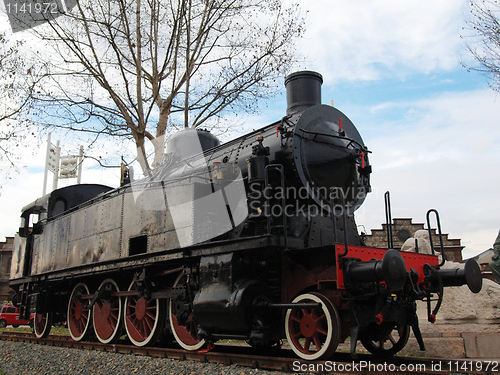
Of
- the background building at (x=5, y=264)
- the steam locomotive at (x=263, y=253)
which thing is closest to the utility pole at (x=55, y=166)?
the steam locomotive at (x=263, y=253)

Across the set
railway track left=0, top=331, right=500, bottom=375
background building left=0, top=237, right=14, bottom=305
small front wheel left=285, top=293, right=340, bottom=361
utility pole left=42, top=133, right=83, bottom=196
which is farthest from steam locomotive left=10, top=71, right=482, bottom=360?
background building left=0, top=237, right=14, bottom=305

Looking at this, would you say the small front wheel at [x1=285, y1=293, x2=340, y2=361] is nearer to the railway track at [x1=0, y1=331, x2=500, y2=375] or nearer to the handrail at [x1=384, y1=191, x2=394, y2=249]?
the railway track at [x1=0, y1=331, x2=500, y2=375]

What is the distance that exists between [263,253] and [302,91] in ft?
8.03

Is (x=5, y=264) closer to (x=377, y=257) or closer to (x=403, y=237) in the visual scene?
(x=403, y=237)

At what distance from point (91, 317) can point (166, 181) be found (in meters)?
3.55

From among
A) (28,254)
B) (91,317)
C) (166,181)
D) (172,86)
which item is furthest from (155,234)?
(172,86)

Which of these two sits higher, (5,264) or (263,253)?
(5,264)

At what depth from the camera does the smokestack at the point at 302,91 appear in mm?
6043

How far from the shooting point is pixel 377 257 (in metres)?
4.96

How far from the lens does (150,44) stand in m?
13.5

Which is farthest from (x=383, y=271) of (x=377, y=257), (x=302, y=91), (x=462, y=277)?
(x=302, y=91)

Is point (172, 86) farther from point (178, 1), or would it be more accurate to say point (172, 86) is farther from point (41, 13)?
point (41, 13)

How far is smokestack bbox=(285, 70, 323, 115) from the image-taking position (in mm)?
6043

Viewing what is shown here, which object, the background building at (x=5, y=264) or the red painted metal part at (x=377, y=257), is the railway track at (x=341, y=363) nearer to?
the red painted metal part at (x=377, y=257)
